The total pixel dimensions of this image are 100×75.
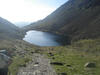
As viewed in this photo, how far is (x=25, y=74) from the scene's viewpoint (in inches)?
1569

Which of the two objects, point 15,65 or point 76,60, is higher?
point 76,60

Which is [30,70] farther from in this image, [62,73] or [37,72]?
[62,73]

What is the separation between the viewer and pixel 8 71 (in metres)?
38.3

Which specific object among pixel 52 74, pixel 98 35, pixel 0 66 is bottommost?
pixel 52 74

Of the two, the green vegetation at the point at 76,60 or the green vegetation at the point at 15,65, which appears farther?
the green vegetation at the point at 76,60

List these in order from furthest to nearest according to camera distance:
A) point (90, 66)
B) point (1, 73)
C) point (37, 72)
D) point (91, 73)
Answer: point (90, 66) → point (37, 72) → point (91, 73) → point (1, 73)

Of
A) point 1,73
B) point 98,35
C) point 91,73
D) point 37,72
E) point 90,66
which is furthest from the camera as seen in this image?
point 98,35

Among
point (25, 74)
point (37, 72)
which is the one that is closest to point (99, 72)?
point (37, 72)

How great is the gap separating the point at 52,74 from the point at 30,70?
6.37 metres

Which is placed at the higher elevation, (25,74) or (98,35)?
(98,35)

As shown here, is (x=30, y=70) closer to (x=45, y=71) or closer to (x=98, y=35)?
(x=45, y=71)

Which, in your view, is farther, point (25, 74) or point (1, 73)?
point (25, 74)

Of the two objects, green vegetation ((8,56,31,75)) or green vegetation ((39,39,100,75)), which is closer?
green vegetation ((8,56,31,75))

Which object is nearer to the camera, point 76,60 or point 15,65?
point 15,65
